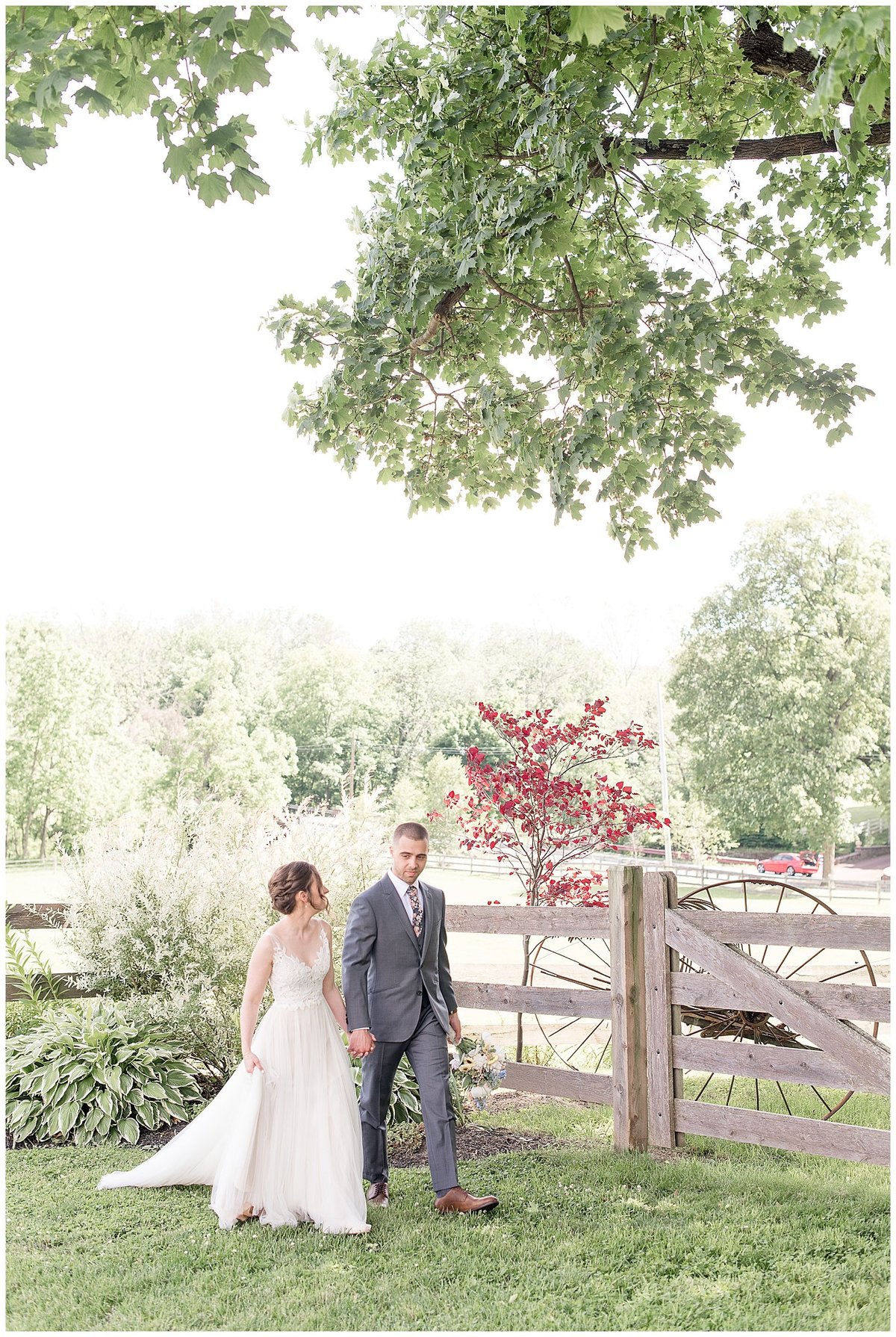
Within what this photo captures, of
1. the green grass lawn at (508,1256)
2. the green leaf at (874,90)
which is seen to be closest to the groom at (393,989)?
the green grass lawn at (508,1256)

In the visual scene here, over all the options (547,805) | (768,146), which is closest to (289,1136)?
(547,805)

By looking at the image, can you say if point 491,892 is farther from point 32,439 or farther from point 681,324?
point 681,324

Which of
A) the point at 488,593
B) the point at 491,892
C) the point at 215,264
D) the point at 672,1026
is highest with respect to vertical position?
the point at 215,264

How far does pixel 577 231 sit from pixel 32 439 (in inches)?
1737

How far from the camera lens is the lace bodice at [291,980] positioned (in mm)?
5289

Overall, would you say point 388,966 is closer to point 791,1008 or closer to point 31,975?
point 791,1008

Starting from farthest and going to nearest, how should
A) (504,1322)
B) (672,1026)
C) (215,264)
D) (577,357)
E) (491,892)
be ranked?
(215,264)
(491,892)
(577,357)
(672,1026)
(504,1322)

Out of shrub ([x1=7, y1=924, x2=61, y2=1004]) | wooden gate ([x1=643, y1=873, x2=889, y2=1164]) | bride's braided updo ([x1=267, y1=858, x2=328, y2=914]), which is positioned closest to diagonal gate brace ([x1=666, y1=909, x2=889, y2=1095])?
wooden gate ([x1=643, y1=873, x2=889, y2=1164])

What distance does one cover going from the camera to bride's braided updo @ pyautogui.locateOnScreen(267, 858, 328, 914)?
5277mm

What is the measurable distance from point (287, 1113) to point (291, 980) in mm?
620

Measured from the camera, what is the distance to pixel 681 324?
22.4 feet

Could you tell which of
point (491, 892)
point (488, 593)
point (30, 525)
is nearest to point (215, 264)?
point (30, 525)

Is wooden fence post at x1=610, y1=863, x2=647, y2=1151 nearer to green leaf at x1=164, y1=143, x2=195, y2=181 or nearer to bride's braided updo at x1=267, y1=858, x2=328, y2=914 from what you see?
bride's braided updo at x1=267, y1=858, x2=328, y2=914

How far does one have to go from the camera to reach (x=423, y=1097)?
5.18 metres
